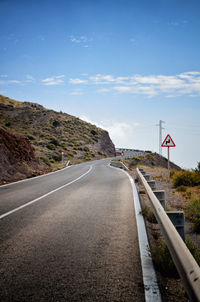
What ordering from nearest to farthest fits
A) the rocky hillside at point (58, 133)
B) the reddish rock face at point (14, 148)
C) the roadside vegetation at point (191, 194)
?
the roadside vegetation at point (191, 194) < the reddish rock face at point (14, 148) < the rocky hillside at point (58, 133)

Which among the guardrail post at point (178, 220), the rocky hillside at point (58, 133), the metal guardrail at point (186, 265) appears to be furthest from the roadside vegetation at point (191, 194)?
the rocky hillside at point (58, 133)

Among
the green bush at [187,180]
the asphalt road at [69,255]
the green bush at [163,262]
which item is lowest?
the asphalt road at [69,255]

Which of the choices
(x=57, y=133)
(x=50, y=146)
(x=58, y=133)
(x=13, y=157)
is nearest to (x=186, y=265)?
(x=13, y=157)

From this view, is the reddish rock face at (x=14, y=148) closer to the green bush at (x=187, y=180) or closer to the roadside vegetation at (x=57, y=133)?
the green bush at (x=187, y=180)

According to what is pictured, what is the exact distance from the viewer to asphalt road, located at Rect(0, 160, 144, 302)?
108 inches

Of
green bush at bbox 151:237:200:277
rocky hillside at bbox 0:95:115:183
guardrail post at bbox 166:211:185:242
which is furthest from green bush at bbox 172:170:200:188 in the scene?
rocky hillside at bbox 0:95:115:183

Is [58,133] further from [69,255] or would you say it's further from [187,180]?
[69,255]

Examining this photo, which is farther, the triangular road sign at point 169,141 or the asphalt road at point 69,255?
the triangular road sign at point 169,141

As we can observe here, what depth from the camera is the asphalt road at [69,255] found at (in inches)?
108

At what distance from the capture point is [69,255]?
3746 mm

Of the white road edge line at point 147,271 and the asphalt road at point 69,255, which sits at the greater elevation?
the white road edge line at point 147,271

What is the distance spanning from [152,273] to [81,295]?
0.99 metres

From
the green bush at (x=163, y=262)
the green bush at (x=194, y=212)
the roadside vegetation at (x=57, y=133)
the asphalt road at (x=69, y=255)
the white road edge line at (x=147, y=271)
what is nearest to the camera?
the white road edge line at (x=147, y=271)

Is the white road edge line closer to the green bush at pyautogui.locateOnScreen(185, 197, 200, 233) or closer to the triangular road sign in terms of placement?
the green bush at pyautogui.locateOnScreen(185, 197, 200, 233)
